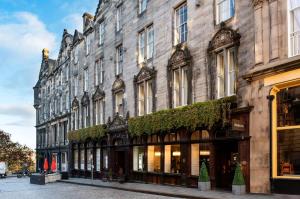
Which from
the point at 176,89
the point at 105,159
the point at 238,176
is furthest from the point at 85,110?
the point at 238,176

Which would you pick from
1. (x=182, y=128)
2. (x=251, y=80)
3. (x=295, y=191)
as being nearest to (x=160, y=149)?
(x=182, y=128)

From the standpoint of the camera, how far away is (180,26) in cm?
2672

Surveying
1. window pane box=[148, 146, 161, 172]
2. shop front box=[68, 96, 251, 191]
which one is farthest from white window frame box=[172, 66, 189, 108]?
window pane box=[148, 146, 161, 172]

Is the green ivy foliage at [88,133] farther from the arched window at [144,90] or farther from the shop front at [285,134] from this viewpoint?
the shop front at [285,134]

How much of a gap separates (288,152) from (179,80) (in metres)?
9.78

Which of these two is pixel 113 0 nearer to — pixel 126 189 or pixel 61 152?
pixel 126 189

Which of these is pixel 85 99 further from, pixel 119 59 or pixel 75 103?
pixel 119 59

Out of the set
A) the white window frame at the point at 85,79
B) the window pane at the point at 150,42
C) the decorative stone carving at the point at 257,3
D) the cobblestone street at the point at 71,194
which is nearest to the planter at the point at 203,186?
the cobblestone street at the point at 71,194

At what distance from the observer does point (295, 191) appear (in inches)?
676

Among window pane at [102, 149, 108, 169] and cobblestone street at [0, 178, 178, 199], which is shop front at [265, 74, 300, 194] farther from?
window pane at [102, 149, 108, 169]

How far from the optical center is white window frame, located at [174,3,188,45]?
2620 centimetres

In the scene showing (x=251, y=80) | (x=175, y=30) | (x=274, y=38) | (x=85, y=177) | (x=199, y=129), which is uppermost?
(x=175, y=30)

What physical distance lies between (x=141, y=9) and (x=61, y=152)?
25729 millimetres

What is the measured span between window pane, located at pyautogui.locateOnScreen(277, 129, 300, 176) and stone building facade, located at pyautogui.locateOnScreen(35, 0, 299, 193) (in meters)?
0.48
